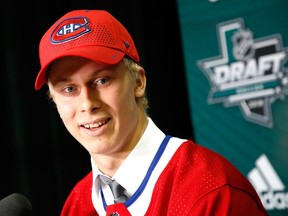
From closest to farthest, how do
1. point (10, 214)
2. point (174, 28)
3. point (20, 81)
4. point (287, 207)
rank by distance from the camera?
point (10, 214), point (287, 207), point (174, 28), point (20, 81)

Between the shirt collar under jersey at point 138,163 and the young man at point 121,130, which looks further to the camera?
the shirt collar under jersey at point 138,163

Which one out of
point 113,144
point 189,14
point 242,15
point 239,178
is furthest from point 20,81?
point 239,178

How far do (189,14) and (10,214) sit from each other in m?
1.04

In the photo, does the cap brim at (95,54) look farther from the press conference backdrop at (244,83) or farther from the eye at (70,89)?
the press conference backdrop at (244,83)

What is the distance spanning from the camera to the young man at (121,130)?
105 cm

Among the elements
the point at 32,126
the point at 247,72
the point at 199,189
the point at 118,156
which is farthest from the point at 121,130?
the point at 32,126

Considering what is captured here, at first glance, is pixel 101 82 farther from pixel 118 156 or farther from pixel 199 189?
pixel 199 189

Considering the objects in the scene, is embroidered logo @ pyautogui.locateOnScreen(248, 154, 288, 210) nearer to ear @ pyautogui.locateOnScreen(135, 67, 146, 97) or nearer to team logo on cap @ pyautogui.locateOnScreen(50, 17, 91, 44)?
ear @ pyautogui.locateOnScreen(135, 67, 146, 97)

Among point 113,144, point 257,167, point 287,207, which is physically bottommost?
point 287,207

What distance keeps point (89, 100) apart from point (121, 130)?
0.10 metres

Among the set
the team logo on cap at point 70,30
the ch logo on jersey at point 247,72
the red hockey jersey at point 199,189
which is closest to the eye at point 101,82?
the team logo on cap at point 70,30

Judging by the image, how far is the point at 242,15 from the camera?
1.63 meters

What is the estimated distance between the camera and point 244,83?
1.66 meters

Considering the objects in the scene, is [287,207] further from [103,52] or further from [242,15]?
[103,52]
